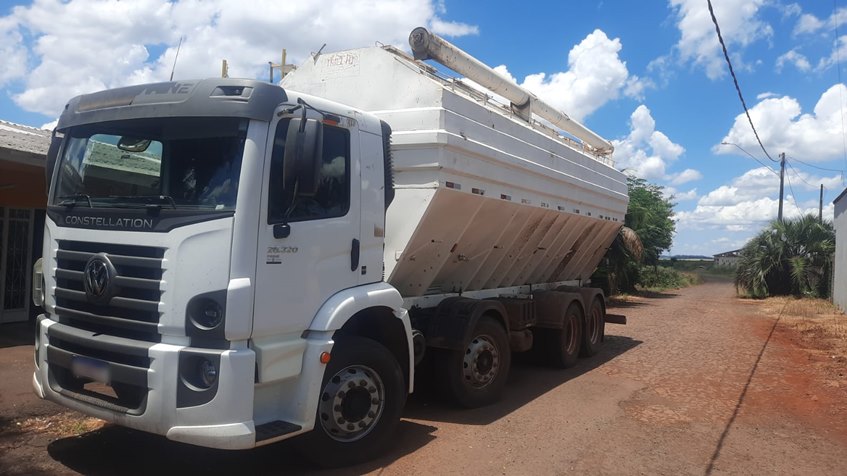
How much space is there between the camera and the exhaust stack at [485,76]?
7484 millimetres

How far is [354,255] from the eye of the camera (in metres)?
5.13

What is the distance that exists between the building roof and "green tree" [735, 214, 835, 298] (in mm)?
26296

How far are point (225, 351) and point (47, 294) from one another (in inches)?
72.7

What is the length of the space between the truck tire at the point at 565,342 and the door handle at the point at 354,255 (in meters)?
4.94

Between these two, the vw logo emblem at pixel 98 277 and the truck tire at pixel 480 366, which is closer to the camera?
the vw logo emblem at pixel 98 277

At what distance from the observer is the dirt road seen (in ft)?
16.8

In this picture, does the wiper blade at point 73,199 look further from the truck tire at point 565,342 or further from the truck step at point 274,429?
the truck tire at point 565,342

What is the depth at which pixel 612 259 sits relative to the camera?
23188 millimetres

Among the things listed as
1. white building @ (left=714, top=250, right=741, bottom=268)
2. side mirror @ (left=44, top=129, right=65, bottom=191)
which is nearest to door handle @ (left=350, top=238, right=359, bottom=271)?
side mirror @ (left=44, top=129, right=65, bottom=191)

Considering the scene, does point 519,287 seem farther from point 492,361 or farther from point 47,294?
point 47,294

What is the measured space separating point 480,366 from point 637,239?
54.8ft

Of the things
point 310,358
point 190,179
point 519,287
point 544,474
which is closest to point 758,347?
point 519,287

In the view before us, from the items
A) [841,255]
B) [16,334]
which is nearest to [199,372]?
[16,334]

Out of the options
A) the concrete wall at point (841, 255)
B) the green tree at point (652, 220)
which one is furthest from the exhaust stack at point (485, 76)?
the green tree at point (652, 220)
